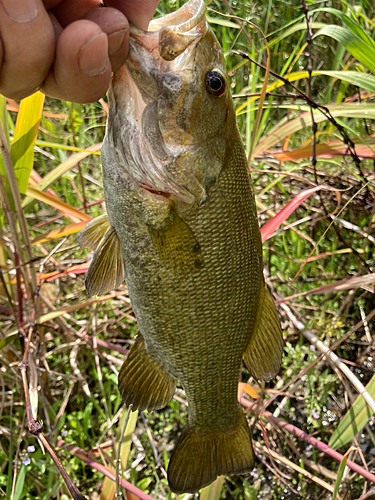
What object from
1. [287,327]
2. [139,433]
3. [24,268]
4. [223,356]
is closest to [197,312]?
[223,356]

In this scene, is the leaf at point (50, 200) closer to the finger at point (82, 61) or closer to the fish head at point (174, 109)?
the fish head at point (174, 109)

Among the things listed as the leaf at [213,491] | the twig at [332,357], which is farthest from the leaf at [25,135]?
the twig at [332,357]

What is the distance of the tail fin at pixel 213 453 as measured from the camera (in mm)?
1803

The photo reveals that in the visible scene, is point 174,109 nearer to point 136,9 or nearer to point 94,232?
point 136,9

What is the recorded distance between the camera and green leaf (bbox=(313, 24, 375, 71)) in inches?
93.6

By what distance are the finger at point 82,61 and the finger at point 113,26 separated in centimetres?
5

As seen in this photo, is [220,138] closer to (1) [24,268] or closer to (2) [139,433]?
(1) [24,268]

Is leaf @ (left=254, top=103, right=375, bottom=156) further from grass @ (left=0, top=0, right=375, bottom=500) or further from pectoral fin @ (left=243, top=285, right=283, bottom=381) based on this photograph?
pectoral fin @ (left=243, top=285, right=283, bottom=381)

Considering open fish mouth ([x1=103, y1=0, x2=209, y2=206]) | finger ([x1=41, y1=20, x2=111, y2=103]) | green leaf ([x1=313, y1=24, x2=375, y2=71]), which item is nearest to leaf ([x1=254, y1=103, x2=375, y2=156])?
green leaf ([x1=313, y1=24, x2=375, y2=71])

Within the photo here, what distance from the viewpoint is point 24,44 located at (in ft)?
3.80

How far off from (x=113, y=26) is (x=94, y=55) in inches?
4.7

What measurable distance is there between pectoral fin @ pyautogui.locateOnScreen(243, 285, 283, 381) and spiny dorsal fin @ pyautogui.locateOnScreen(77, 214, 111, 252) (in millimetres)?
638

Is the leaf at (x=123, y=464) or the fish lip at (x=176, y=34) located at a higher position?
the fish lip at (x=176, y=34)

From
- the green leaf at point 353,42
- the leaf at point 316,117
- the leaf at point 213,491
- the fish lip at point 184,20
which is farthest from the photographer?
the leaf at point 316,117
